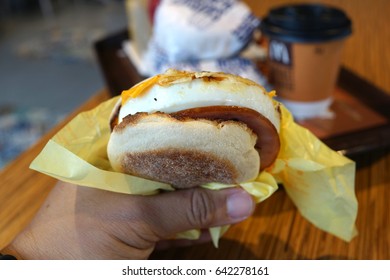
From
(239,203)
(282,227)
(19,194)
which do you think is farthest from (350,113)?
(19,194)

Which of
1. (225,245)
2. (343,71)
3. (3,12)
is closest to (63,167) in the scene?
(225,245)

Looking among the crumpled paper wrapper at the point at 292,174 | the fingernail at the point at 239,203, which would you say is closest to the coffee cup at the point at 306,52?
the crumpled paper wrapper at the point at 292,174

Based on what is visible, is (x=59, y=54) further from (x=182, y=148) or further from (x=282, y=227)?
(x=182, y=148)

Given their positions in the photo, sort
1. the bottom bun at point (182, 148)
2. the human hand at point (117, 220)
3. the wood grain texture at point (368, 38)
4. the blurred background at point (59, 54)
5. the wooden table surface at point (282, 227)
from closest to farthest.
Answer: the bottom bun at point (182, 148), the human hand at point (117, 220), the wooden table surface at point (282, 227), the wood grain texture at point (368, 38), the blurred background at point (59, 54)

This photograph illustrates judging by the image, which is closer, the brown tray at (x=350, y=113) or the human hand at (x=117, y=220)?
the human hand at (x=117, y=220)

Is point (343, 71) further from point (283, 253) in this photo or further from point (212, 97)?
point (212, 97)

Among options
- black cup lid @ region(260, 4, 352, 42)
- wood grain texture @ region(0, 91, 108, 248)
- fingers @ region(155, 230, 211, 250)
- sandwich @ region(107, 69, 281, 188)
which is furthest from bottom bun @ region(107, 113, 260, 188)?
black cup lid @ region(260, 4, 352, 42)

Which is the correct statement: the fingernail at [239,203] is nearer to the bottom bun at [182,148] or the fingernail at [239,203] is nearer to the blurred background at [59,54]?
the bottom bun at [182,148]
